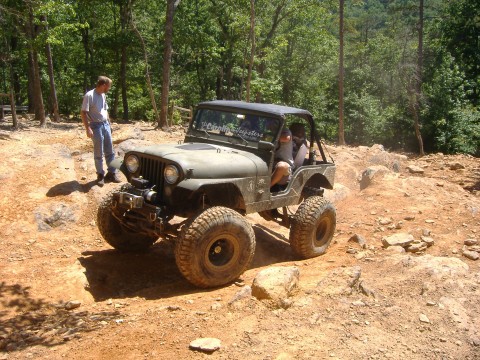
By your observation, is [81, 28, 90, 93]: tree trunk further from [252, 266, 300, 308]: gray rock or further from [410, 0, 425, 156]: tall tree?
[252, 266, 300, 308]: gray rock

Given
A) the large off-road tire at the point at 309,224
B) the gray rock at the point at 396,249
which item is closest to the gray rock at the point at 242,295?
the large off-road tire at the point at 309,224

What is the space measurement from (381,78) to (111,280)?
94.0 ft

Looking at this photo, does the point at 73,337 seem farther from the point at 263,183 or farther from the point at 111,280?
the point at 263,183

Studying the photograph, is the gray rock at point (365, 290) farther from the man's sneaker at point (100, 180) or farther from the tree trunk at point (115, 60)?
the tree trunk at point (115, 60)

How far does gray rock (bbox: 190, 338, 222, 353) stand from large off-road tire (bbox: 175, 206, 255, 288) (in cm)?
121

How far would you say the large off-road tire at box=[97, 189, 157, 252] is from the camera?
6.12m

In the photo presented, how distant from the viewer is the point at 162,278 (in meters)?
6.16

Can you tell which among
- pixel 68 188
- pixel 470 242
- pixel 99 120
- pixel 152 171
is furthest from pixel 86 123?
pixel 470 242

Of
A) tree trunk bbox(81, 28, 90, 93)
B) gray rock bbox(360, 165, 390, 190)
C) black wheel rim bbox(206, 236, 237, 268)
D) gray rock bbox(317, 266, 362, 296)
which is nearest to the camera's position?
gray rock bbox(317, 266, 362, 296)

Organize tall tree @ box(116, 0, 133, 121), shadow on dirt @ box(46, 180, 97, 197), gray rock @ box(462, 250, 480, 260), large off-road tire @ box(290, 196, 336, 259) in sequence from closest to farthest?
1. large off-road tire @ box(290, 196, 336, 259)
2. gray rock @ box(462, 250, 480, 260)
3. shadow on dirt @ box(46, 180, 97, 197)
4. tall tree @ box(116, 0, 133, 121)

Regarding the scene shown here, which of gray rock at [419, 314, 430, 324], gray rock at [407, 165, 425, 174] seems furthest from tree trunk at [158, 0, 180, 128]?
gray rock at [419, 314, 430, 324]

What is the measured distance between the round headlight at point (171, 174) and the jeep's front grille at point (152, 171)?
0.22 meters

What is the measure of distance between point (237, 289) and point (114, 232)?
181 centimetres

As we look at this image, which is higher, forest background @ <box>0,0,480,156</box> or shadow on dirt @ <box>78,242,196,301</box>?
forest background @ <box>0,0,480,156</box>
